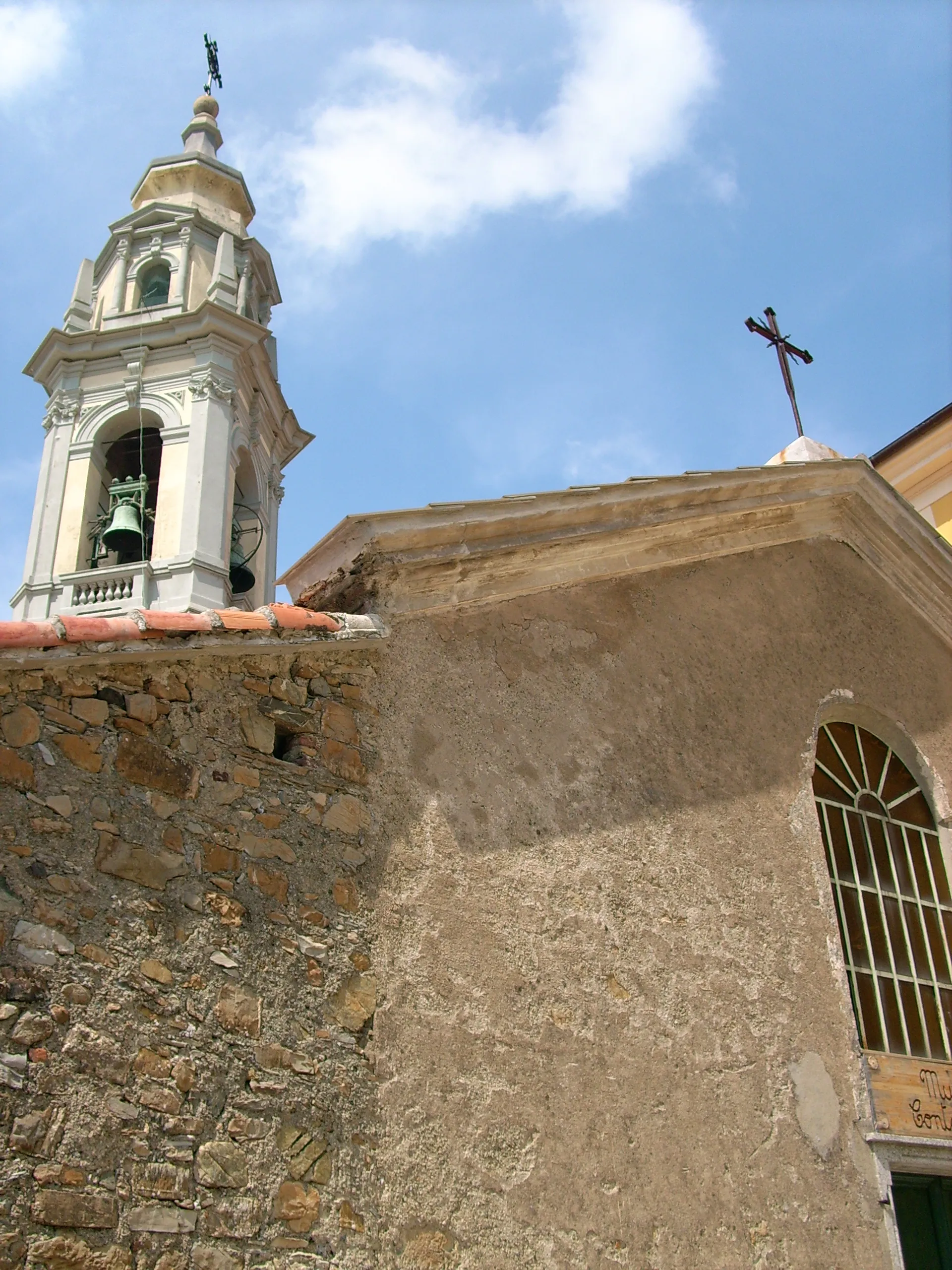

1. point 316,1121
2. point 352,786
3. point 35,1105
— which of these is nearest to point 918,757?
point 352,786

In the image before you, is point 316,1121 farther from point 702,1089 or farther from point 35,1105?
point 702,1089

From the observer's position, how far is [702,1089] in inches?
220

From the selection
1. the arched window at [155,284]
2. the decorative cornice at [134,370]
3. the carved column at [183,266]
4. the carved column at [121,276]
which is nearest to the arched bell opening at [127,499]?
the decorative cornice at [134,370]

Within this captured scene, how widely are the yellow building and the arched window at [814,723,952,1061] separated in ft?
16.5

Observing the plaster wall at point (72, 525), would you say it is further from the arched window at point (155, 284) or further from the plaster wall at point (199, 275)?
the arched window at point (155, 284)

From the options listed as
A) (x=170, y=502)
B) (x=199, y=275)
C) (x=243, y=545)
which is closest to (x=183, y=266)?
(x=199, y=275)

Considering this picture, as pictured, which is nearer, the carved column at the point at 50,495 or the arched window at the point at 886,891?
the arched window at the point at 886,891

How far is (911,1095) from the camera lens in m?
6.45

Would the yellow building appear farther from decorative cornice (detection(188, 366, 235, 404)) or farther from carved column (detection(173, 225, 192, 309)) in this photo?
carved column (detection(173, 225, 192, 309))

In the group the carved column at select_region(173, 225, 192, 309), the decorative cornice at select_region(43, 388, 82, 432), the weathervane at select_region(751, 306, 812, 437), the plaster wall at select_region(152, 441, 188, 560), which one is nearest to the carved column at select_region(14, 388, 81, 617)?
the decorative cornice at select_region(43, 388, 82, 432)

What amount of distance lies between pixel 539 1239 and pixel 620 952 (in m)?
1.32

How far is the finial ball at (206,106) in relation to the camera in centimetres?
2231

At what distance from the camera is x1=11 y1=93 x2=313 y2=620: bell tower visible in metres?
15.8

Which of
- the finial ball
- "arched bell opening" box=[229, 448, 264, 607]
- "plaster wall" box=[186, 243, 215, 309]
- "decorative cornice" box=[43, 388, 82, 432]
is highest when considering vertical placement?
the finial ball
